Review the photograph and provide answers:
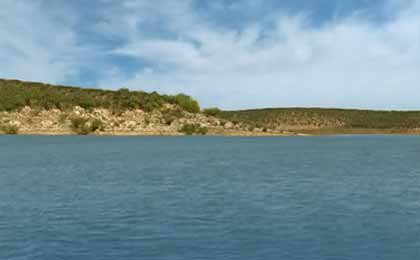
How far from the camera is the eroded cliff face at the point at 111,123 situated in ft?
324

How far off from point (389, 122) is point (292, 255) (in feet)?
611

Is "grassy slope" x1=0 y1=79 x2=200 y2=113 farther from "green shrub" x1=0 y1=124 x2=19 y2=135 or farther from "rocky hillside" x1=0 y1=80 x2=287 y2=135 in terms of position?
"green shrub" x1=0 y1=124 x2=19 y2=135

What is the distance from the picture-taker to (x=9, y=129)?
95.8 meters

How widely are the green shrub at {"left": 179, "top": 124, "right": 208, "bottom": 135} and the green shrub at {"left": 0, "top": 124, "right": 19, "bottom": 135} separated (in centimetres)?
3343

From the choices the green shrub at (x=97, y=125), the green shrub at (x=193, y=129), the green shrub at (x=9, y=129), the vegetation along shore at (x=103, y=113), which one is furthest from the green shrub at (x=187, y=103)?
the green shrub at (x=9, y=129)

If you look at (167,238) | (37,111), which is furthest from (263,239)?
(37,111)

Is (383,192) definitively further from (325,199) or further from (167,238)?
(167,238)

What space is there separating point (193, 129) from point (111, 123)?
17.8 m

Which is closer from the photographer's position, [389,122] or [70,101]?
[70,101]

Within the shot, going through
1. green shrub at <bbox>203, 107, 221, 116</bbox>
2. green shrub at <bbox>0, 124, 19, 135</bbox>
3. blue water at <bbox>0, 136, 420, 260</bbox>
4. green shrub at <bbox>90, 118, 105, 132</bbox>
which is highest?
green shrub at <bbox>203, 107, 221, 116</bbox>

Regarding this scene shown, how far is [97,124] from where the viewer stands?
328ft

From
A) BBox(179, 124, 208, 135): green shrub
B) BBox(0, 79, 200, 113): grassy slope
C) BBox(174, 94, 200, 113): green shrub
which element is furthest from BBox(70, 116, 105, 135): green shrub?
BBox(174, 94, 200, 113): green shrub

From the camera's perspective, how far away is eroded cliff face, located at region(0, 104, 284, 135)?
9869 cm

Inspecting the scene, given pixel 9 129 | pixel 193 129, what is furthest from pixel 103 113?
pixel 193 129
